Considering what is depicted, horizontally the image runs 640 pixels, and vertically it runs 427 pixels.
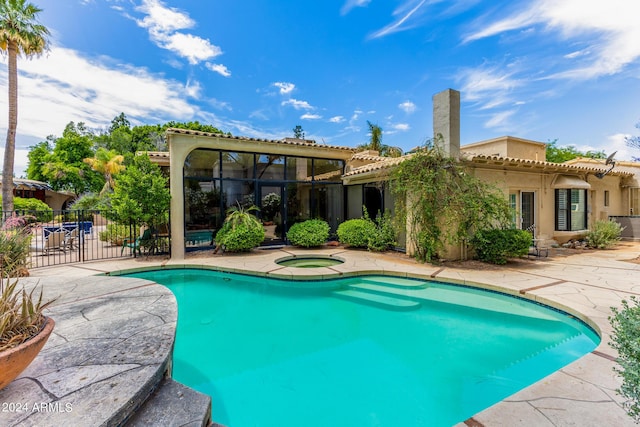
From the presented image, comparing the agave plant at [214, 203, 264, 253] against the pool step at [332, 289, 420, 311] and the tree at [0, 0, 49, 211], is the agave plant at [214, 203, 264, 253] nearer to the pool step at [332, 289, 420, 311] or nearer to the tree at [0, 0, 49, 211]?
the pool step at [332, 289, 420, 311]

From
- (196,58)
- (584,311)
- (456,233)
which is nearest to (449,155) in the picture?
A: (456,233)

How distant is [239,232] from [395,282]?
580 cm

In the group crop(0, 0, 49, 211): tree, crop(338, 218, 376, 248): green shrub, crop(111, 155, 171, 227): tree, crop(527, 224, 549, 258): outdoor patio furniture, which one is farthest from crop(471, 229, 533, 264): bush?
crop(0, 0, 49, 211): tree

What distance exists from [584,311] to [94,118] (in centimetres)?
4548

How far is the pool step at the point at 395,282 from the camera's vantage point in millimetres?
7109

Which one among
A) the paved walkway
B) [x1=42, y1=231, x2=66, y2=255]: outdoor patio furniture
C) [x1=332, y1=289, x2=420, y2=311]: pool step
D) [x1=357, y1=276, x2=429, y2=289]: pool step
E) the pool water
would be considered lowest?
the pool water

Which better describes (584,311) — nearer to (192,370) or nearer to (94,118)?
(192,370)

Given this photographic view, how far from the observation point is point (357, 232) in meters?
11.2

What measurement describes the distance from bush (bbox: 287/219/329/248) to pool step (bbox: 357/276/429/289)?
12.3 feet

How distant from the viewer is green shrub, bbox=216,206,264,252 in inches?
396

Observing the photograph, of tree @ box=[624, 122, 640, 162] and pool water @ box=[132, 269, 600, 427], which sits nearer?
pool water @ box=[132, 269, 600, 427]

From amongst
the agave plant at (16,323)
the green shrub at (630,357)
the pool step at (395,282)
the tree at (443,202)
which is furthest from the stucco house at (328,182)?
the agave plant at (16,323)

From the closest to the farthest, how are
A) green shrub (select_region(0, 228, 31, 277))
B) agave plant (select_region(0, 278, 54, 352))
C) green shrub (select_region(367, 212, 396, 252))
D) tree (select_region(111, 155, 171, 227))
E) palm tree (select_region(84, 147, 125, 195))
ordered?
agave plant (select_region(0, 278, 54, 352)), green shrub (select_region(0, 228, 31, 277)), tree (select_region(111, 155, 171, 227)), green shrub (select_region(367, 212, 396, 252)), palm tree (select_region(84, 147, 125, 195))

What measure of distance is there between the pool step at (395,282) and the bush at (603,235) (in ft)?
31.9
